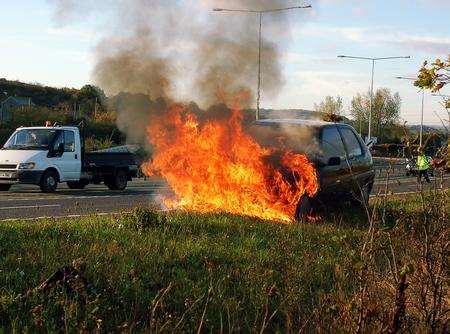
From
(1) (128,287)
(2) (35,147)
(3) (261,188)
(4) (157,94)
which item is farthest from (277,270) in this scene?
(2) (35,147)

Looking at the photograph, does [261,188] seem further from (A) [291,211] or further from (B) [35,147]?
(B) [35,147]

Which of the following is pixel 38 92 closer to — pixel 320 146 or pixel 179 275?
pixel 320 146

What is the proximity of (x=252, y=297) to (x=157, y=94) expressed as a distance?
268 inches

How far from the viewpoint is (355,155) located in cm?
1237

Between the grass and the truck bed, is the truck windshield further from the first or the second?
the grass

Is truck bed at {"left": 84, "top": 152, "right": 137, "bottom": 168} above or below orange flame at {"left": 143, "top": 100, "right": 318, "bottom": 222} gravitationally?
below

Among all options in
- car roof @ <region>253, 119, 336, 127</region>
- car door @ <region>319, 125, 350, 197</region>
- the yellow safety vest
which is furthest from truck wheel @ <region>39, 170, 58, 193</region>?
the yellow safety vest

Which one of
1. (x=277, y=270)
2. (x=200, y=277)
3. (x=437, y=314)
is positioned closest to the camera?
(x=437, y=314)

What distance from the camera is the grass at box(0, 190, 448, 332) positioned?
4711 millimetres

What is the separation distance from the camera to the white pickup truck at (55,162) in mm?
18156

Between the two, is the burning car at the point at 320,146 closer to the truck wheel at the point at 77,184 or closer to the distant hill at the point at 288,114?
the distant hill at the point at 288,114

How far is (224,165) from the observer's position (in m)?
9.91

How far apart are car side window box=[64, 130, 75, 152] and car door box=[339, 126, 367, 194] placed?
956 cm

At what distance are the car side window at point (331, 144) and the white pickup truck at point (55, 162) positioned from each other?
31.9 ft
